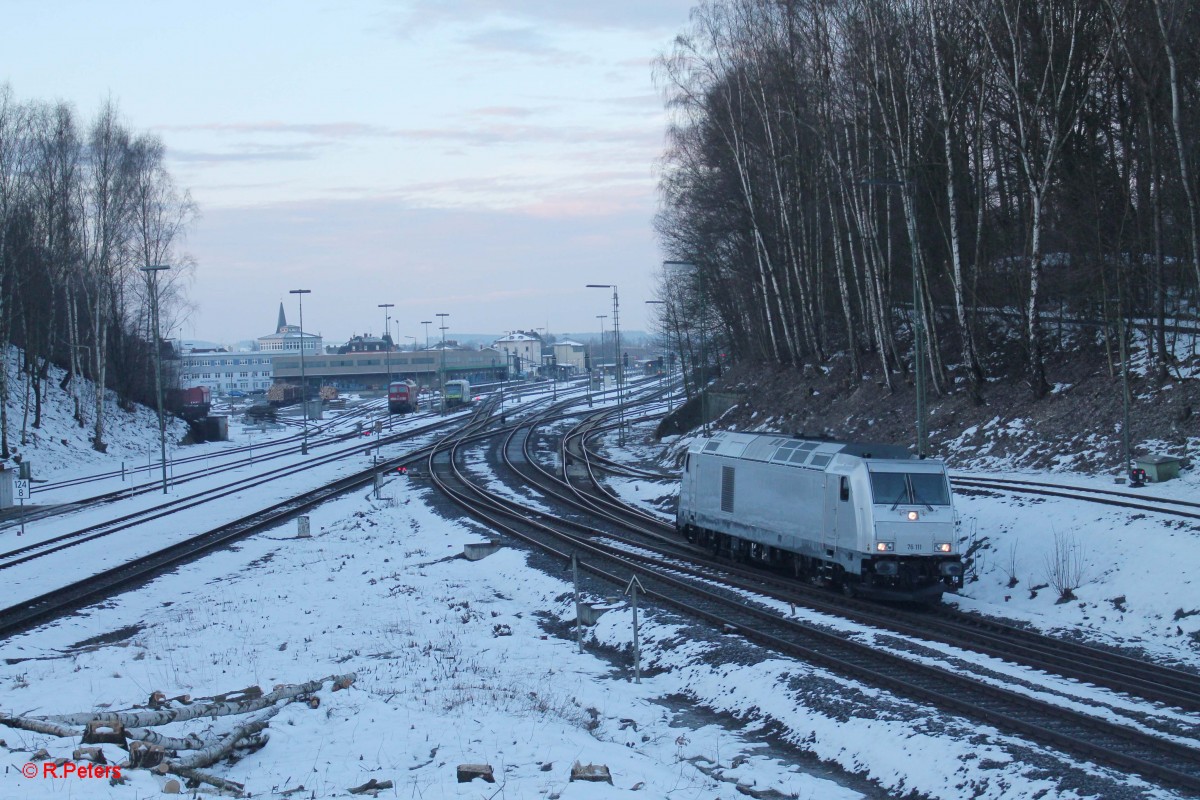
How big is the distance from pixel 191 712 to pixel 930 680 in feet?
29.7

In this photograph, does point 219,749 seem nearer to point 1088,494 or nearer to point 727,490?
point 727,490

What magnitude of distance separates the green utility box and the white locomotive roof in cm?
587

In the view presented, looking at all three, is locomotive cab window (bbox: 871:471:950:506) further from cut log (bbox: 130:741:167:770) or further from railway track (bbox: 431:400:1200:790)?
cut log (bbox: 130:741:167:770)

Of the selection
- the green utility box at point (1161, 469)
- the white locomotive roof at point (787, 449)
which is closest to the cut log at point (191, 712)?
the white locomotive roof at point (787, 449)

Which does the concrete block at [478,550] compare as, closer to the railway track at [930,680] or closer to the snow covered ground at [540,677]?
the snow covered ground at [540,677]

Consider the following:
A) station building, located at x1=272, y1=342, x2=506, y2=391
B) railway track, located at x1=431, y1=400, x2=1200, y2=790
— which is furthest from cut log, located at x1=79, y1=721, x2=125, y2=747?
station building, located at x1=272, y1=342, x2=506, y2=391

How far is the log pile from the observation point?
843 centimetres

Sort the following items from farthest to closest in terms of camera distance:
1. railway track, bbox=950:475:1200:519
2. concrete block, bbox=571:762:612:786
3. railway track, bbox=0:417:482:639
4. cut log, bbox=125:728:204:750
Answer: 1. railway track, bbox=0:417:482:639
2. railway track, bbox=950:475:1200:519
3. concrete block, bbox=571:762:612:786
4. cut log, bbox=125:728:204:750

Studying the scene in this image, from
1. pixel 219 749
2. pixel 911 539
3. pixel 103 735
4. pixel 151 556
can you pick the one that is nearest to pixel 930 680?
pixel 911 539

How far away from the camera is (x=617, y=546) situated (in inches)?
1048

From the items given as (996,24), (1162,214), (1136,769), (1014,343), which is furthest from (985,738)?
(1014,343)

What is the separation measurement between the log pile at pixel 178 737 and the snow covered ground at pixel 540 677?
7.3 inches

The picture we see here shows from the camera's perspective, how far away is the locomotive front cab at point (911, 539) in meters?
18.6

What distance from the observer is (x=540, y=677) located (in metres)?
14.7
